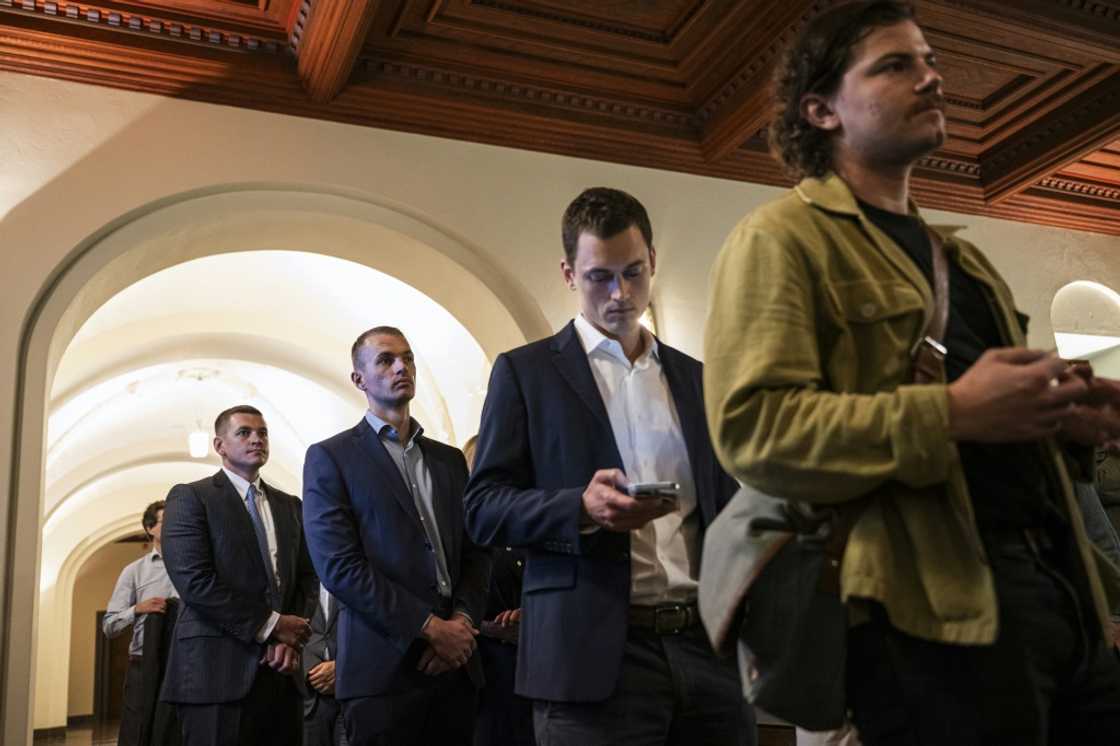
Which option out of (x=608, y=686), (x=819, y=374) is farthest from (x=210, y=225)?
(x=819, y=374)

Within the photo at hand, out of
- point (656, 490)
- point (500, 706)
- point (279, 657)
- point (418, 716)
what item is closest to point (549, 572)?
point (656, 490)

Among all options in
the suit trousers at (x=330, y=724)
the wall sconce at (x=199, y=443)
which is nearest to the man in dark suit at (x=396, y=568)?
the suit trousers at (x=330, y=724)

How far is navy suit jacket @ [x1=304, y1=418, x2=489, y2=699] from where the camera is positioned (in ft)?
10.5

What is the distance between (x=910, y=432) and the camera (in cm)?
128

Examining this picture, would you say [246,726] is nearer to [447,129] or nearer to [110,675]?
[447,129]

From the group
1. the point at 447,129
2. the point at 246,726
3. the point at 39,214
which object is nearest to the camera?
the point at 246,726

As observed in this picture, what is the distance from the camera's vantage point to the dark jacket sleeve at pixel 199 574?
14.1 ft

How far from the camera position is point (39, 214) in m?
5.09

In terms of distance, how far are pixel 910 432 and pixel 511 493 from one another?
1.15 meters

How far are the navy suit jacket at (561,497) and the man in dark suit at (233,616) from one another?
2220 millimetres

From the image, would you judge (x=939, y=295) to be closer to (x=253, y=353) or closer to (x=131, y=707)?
(x=131, y=707)

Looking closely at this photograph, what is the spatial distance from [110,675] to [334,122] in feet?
76.3

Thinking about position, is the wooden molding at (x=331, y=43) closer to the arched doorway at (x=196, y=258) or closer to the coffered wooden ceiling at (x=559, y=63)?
the coffered wooden ceiling at (x=559, y=63)

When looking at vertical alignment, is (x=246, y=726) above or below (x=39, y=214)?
below
